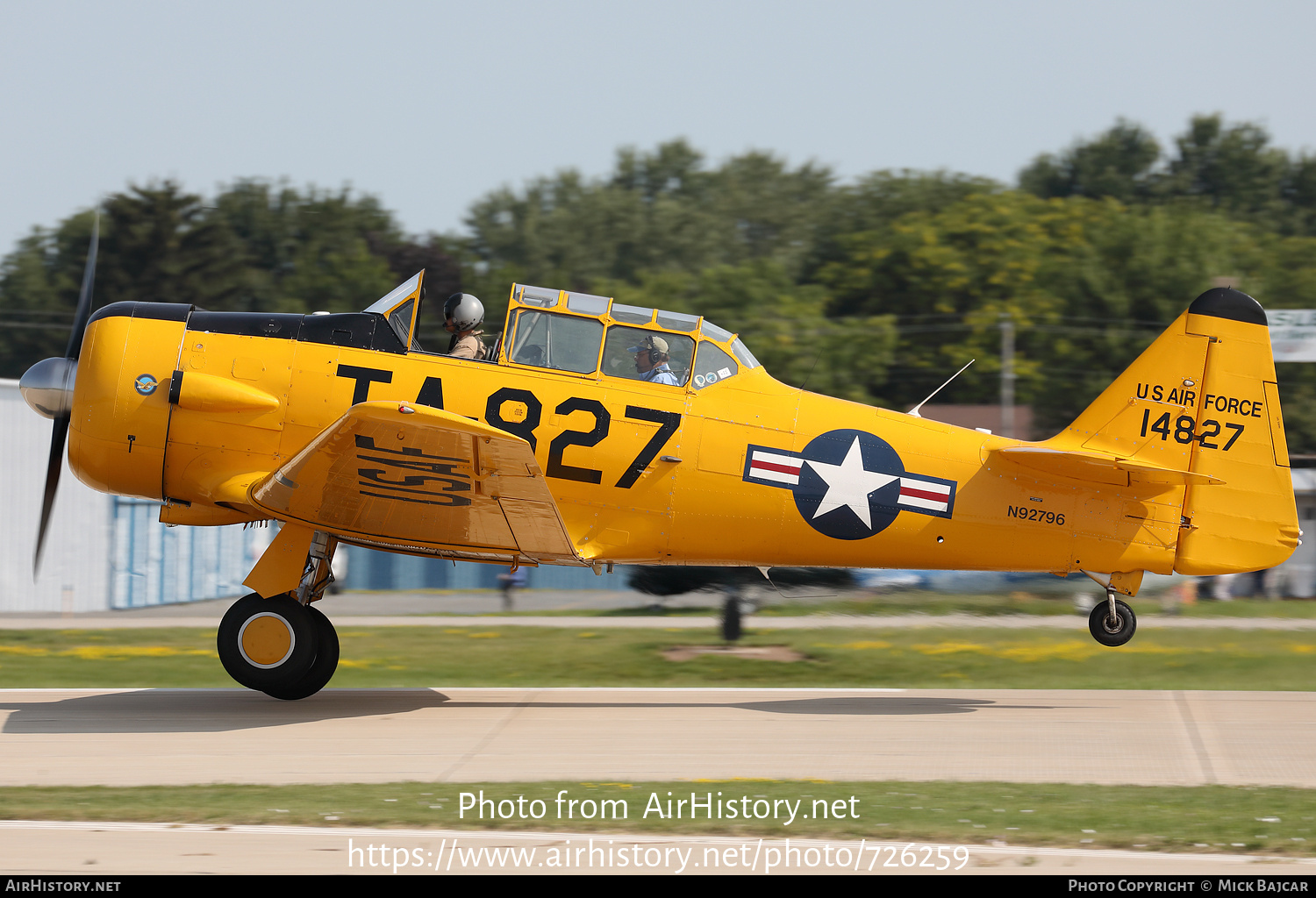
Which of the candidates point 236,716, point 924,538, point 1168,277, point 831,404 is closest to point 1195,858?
point 924,538

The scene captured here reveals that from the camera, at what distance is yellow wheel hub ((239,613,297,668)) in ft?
28.2

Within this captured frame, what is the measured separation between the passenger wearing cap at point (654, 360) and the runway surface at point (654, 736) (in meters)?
2.58

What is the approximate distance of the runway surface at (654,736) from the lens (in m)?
7.17

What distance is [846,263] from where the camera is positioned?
39.8m

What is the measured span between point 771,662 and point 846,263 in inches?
1187

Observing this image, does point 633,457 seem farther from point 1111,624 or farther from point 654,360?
point 1111,624

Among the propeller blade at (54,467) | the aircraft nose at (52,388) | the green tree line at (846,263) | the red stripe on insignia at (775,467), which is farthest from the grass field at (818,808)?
the green tree line at (846,263)

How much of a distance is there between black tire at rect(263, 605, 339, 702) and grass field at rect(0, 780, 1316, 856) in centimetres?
215

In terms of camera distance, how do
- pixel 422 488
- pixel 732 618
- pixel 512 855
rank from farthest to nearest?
pixel 732 618 → pixel 422 488 → pixel 512 855

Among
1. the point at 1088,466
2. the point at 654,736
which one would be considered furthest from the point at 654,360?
the point at 1088,466

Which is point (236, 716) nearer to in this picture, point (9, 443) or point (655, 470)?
point (655, 470)

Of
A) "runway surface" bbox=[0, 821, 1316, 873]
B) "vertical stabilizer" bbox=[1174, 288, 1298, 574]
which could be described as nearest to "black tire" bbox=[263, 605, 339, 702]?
"runway surface" bbox=[0, 821, 1316, 873]

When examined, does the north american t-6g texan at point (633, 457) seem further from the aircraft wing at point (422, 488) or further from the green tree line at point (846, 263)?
the green tree line at point (846, 263)

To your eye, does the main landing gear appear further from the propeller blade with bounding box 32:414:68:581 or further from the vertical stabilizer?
the vertical stabilizer
